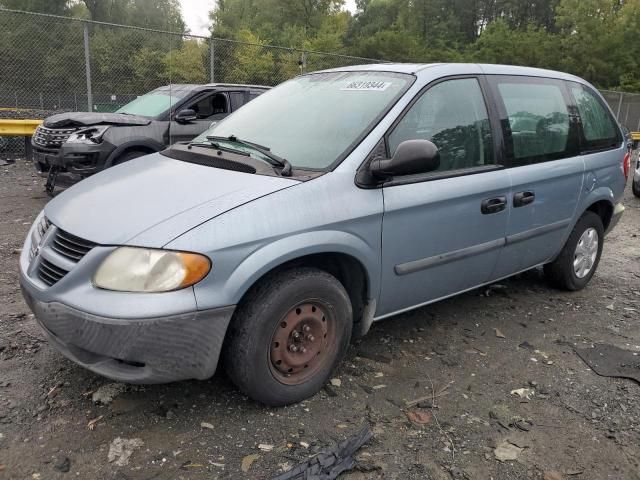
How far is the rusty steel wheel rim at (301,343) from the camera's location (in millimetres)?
2707

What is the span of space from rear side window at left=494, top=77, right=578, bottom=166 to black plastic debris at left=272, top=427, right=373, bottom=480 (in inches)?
87.6

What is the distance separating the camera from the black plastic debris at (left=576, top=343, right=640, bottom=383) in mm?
3436

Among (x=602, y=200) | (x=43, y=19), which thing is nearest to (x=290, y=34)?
(x=43, y=19)

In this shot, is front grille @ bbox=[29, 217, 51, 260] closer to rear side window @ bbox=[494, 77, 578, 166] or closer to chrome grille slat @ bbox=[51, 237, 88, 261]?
chrome grille slat @ bbox=[51, 237, 88, 261]

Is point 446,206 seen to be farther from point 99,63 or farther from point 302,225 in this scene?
point 99,63

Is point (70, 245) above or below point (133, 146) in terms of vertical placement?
below

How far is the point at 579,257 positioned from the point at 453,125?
2.10 metres

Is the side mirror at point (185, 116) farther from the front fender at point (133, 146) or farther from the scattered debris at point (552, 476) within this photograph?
the scattered debris at point (552, 476)

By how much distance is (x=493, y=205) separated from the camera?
11.6ft

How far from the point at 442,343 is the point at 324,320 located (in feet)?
3.91

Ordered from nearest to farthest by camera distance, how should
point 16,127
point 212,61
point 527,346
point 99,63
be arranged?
point 527,346, point 16,127, point 99,63, point 212,61

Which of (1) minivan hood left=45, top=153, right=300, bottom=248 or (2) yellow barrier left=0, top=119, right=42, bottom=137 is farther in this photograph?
(2) yellow barrier left=0, top=119, right=42, bottom=137

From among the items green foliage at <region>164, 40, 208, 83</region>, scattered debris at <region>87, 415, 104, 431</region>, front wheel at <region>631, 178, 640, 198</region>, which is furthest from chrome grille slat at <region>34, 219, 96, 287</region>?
front wheel at <region>631, 178, 640, 198</region>

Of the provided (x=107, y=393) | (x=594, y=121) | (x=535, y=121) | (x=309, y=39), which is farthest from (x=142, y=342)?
(x=309, y=39)
